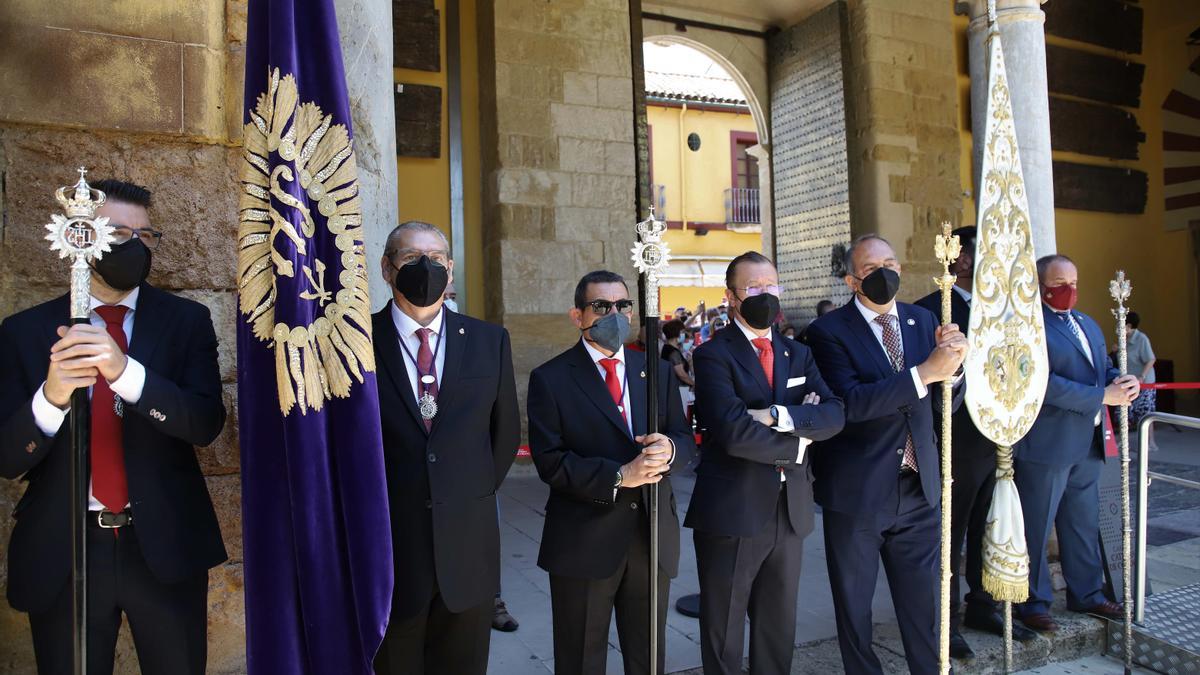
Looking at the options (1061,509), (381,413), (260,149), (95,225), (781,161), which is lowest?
(1061,509)

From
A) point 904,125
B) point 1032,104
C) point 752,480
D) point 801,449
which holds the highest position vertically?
point 904,125

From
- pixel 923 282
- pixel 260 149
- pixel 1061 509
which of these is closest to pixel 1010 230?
pixel 1061 509

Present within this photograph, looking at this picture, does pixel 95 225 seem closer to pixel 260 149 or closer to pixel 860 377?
pixel 260 149

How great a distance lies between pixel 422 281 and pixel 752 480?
1338 mm

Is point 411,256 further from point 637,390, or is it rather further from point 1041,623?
point 1041,623

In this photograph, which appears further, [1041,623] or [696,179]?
[696,179]

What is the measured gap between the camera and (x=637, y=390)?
9.07 feet

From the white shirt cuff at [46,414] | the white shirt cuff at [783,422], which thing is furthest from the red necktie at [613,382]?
the white shirt cuff at [46,414]

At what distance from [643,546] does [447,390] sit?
0.84 m

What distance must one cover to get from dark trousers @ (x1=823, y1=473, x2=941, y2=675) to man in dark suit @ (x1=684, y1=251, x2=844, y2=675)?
24 centimetres

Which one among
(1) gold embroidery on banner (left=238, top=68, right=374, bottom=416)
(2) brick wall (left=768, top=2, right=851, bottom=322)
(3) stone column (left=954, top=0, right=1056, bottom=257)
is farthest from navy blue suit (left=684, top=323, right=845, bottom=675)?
(2) brick wall (left=768, top=2, right=851, bottom=322)

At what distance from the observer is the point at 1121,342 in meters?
3.33

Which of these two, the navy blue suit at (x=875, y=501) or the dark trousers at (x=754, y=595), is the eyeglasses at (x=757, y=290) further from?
the dark trousers at (x=754, y=595)

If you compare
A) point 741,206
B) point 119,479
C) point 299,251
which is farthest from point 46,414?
point 741,206
